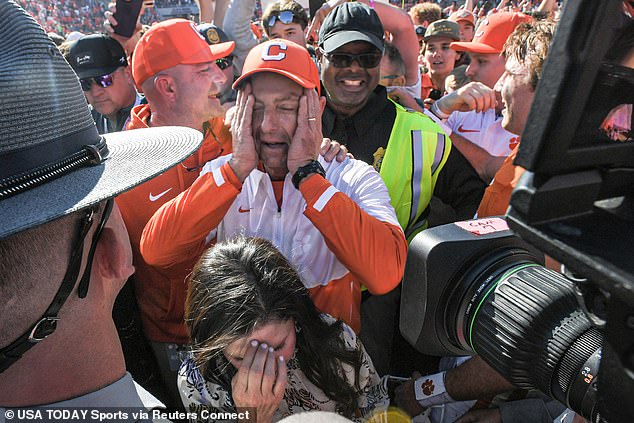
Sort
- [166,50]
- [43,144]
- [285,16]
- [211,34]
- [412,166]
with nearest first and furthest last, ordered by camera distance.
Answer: [43,144] < [412,166] < [166,50] < [211,34] < [285,16]

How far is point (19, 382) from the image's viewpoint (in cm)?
84

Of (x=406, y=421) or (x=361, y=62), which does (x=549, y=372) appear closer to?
(x=406, y=421)

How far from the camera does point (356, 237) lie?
66.7 inches

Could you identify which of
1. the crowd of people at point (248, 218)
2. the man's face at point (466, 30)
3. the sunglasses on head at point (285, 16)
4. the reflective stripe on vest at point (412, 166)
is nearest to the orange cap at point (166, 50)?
the crowd of people at point (248, 218)

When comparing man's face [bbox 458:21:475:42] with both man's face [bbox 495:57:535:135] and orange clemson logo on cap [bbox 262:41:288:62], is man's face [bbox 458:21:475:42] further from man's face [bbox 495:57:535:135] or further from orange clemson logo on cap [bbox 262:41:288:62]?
orange clemson logo on cap [bbox 262:41:288:62]

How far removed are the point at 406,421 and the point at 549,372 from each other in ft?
4.00

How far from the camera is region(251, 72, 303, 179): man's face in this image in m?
1.94

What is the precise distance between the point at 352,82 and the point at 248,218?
1014 mm

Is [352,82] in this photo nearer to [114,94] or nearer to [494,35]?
[494,35]

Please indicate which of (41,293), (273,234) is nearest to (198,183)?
(273,234)

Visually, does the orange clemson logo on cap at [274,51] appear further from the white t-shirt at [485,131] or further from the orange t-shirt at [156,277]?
the white t-shirt at [485,131]

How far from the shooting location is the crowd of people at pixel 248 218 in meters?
0.80

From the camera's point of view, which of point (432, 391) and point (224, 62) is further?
point (224, 62)

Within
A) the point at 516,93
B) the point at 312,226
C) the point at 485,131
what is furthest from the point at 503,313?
the point at 485,131
